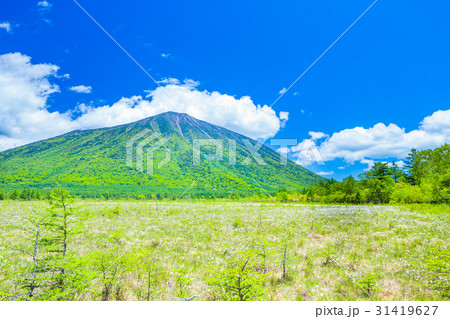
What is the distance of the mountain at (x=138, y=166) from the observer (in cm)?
8138

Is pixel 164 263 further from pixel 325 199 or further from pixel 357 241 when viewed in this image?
pixel 325 199

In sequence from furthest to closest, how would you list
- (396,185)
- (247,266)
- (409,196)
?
(396,185), (409,196), (247,266)

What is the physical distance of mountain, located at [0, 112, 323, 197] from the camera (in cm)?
8138

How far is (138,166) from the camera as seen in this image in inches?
5202

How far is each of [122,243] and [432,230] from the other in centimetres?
1788

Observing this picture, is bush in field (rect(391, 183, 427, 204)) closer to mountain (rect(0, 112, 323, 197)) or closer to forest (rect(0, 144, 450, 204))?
forest (rect(0, 144, 450, 204))

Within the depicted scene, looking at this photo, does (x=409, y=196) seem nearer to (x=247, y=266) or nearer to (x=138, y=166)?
(x=247, y=266)

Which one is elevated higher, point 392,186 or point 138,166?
point 138,166

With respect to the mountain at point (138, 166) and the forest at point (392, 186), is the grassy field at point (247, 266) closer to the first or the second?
the forest at point (392, 186)

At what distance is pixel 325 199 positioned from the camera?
52312 mm

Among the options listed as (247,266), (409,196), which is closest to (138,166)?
(409,196)

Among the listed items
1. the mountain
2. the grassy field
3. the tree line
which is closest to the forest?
the tree line
